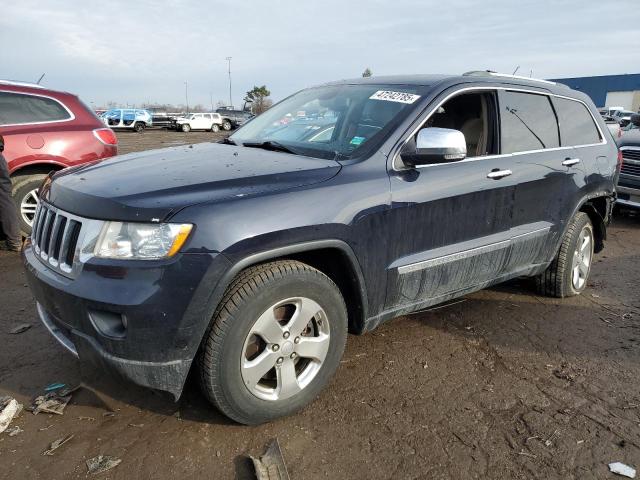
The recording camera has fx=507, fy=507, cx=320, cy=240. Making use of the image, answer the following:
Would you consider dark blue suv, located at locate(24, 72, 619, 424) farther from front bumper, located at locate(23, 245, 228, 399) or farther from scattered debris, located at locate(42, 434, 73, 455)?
scattered debris, located at locate(42, 434, 73, 455)

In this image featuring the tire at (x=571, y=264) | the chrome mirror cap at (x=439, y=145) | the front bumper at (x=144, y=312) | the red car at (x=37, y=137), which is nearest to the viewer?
the front bumper at (x=144, y=312)

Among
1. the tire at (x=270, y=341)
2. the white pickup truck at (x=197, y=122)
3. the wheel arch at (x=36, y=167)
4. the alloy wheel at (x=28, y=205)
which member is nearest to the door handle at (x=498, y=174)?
the tire at (x=270, y=341)

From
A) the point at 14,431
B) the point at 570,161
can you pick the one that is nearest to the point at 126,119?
the point at 570,161

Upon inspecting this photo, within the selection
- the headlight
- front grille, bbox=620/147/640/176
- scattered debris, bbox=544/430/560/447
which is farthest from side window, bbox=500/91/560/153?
front grille, bbox=620/147/640/176

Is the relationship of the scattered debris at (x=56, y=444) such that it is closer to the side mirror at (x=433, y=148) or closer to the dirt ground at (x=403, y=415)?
the dirt ground at (x=403, y=415)

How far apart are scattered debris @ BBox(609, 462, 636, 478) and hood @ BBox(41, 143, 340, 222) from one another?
190 cm

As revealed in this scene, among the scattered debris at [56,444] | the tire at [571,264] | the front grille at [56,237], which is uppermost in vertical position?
the front grille at [56,237]

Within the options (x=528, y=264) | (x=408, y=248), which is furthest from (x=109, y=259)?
(x=528, y=264)

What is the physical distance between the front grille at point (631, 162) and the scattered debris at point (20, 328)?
306 inches

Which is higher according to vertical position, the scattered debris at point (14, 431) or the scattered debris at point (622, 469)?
the scattered debris at point (14, 431)

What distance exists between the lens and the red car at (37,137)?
5.55 metres

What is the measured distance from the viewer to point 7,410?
101 inches

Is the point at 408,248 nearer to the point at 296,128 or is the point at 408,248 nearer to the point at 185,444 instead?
the point at 296,128

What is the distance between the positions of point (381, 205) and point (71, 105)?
4.81m
